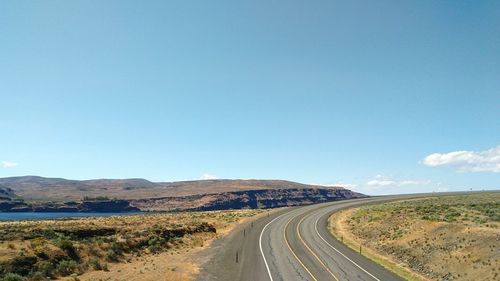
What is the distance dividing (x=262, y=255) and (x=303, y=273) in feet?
23.0

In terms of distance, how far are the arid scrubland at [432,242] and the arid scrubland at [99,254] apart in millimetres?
19597

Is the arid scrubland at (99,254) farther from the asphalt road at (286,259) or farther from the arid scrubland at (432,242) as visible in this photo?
the arid scrubland at (432,242)

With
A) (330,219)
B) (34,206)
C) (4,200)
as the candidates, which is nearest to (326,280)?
(330,219)

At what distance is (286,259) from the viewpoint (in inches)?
1329

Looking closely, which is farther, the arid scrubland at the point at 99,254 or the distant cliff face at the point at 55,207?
the distant cliff face at the point at 55,207

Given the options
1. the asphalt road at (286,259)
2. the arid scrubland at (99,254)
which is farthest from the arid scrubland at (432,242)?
the arid scrubland at (99,254)

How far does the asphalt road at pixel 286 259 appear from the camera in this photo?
2860 centimetres

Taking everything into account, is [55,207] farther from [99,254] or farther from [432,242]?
[432,242]

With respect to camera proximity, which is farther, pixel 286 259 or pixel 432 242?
pixel 432 242

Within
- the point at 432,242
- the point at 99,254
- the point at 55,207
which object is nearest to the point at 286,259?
the point at 432,242

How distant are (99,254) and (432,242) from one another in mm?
33028

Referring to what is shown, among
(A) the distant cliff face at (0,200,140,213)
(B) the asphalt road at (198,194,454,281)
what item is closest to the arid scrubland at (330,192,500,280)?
(B) the asphalt road at (198,194,454,281)

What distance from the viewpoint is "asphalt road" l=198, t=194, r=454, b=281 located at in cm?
2860

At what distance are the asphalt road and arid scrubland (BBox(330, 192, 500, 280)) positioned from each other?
2871 millimetres
